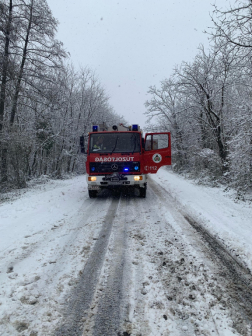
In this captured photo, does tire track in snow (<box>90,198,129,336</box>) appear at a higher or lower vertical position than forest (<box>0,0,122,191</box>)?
lower

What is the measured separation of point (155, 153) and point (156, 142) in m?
0.60

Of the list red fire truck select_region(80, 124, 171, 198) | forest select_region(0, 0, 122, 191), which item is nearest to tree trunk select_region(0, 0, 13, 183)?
forest select_region(0, 0, 122, 191)

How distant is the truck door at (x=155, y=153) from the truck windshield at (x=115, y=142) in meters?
0.48

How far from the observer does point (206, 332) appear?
195 cm

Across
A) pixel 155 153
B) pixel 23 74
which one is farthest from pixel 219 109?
pixel 23 74

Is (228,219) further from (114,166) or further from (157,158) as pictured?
(114,166)

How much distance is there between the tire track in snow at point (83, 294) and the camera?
2.01 metres

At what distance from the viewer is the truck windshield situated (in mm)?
8078

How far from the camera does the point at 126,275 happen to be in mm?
2891

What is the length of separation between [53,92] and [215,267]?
12230 millimetres

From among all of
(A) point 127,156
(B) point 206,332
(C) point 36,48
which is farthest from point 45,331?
(C) point 36,48

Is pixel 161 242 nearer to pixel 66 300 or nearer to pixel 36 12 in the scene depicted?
pixel 66 300

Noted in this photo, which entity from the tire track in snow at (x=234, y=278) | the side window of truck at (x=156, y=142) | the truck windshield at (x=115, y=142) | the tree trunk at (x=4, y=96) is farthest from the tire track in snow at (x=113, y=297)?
the tree trunk at (x=4, y=96)

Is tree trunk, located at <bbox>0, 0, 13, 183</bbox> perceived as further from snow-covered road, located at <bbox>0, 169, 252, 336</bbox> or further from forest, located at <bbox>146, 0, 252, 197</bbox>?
forest, located at <bbox>146, 0, 252, 197</bbox>
